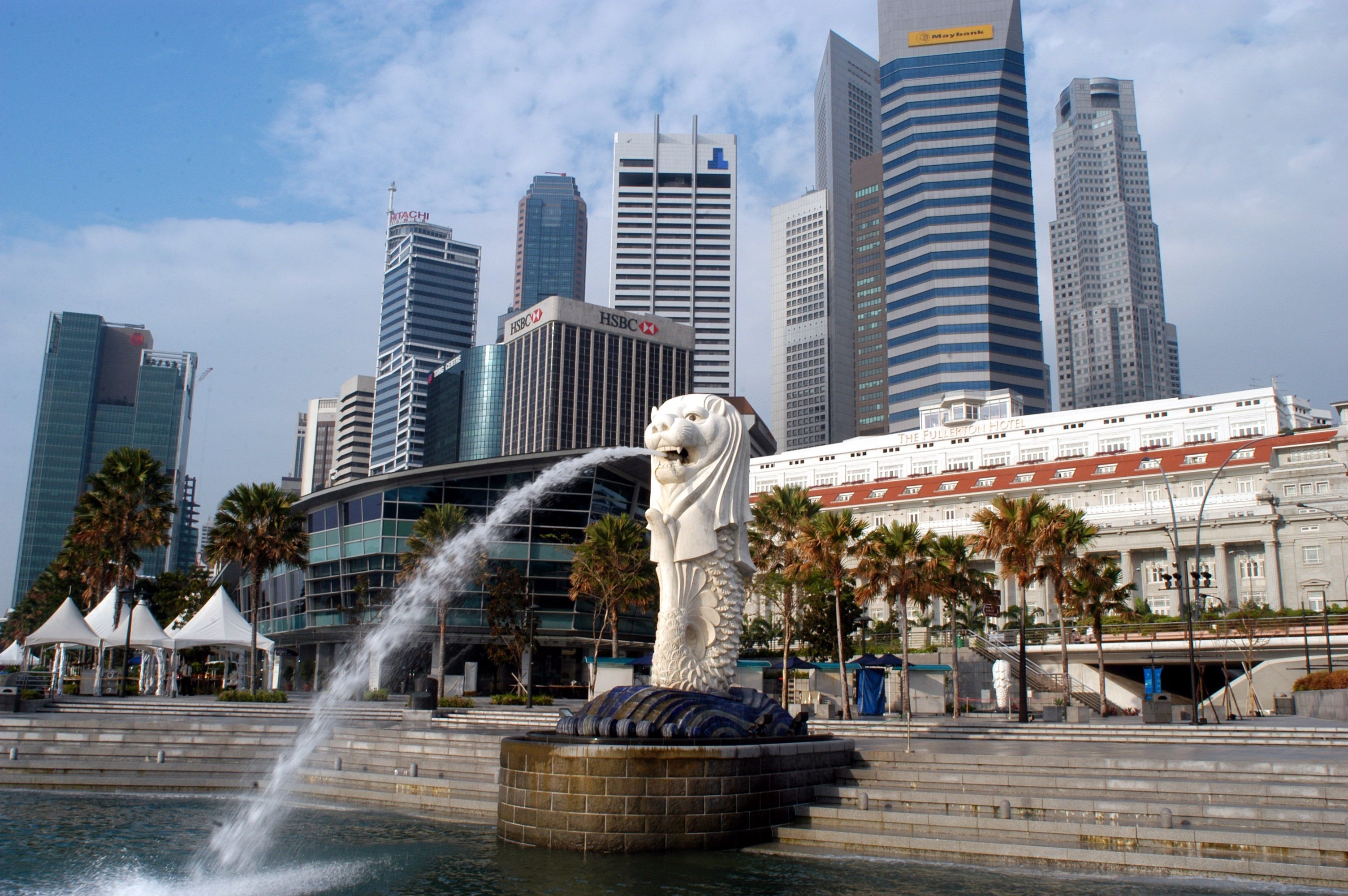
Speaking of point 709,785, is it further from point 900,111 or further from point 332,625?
point 900,111

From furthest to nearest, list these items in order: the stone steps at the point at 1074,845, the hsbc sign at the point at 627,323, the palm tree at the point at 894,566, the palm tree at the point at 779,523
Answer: the hsbc sign at the point at 627,323 → the palm tree at the point at 779,523 → the palm tree at the point at 894,566 → the stone steps at the point at 1074,845

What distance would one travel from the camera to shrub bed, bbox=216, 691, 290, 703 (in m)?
38.8

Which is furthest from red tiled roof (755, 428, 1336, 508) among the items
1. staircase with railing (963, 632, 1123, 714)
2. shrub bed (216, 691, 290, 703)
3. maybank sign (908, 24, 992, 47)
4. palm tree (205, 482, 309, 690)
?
maybank sign (908, 24, 992, 47)

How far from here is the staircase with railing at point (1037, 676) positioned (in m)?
47.4

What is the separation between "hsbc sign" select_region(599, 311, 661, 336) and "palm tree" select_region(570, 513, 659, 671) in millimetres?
125272

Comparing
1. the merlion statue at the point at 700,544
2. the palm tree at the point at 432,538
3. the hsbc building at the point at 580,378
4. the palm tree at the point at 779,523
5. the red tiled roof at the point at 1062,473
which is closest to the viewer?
the merlion statue at the point at 700,544

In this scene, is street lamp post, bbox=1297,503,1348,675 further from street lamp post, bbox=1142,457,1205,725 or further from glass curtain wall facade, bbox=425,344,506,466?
glass curtain wall facade, bbox=425,344,506,466

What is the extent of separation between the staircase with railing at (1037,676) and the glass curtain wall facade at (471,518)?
68.9ft

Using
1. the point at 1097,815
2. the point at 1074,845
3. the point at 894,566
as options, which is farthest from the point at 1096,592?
the point at 1074,845

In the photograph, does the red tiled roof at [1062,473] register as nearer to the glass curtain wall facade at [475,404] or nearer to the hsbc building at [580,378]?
the hsbc building at [580,378]

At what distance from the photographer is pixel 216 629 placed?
146 feet

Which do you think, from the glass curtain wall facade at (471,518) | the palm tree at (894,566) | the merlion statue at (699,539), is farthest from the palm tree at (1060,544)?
the glass curtain wall facade at (471,518)

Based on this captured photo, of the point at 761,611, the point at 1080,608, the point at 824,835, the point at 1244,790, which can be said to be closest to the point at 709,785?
the point at 824,835

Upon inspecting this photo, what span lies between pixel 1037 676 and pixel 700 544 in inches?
1476
